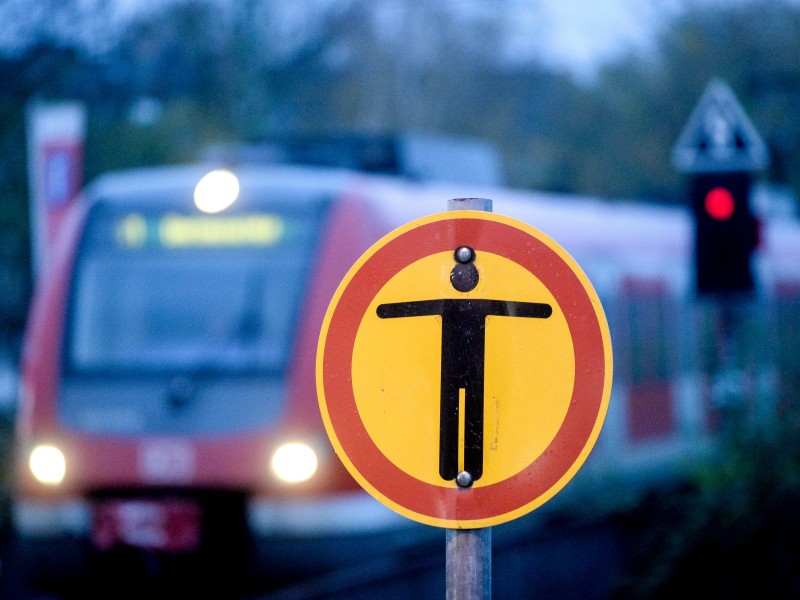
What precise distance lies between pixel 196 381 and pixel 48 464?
3.50 feet

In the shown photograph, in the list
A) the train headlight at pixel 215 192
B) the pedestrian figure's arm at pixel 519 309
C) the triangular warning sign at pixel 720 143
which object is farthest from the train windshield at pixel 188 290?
the pedestrian figure's arm at pixel 519 309

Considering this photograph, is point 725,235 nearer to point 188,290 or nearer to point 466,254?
point 188,290

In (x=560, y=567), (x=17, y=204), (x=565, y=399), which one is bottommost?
(x=560, y=567)

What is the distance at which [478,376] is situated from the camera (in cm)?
328

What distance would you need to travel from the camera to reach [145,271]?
9.20 m

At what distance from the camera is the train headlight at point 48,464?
8812 millimetres

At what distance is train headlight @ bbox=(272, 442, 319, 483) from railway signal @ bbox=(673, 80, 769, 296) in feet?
9.36

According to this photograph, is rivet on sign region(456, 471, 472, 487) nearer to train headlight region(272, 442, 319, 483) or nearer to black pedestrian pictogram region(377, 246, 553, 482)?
black pedestrian pictogram region(377, 246, 553, 482)

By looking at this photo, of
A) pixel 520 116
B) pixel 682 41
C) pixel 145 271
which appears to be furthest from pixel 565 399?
pixel 520 116

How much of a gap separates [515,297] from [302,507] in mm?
5263

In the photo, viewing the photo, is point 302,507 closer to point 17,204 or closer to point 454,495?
point 454,495

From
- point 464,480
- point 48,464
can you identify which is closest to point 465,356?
point 464,480

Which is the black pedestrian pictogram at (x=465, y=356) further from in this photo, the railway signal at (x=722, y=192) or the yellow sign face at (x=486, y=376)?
the railway signal at (x=722, y=192)

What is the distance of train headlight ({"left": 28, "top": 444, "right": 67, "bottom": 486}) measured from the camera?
8812 mm
